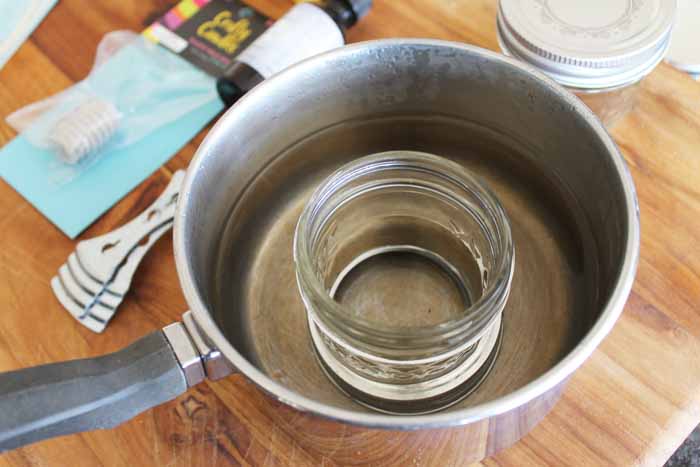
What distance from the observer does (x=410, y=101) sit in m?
0.40

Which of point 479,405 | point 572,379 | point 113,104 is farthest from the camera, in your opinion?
point 113,104

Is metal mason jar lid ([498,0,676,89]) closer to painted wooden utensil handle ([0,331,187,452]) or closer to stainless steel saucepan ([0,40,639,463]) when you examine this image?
stainless steel saucepan ([0,40,639,463])

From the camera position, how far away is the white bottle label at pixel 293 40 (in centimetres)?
46

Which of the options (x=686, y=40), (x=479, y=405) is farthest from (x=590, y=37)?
(x=479, y=405)

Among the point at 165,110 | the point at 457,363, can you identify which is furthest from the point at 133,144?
the point at 457,363

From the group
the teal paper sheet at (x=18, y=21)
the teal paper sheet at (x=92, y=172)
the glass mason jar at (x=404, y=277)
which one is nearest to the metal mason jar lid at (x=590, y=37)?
the glass mason jar at (x=404, y=277)

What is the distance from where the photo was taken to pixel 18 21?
1.77ft

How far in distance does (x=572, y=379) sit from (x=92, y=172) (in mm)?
324

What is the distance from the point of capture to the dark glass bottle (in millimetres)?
461

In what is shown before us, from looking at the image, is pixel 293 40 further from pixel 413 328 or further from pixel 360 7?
pixel 413 328

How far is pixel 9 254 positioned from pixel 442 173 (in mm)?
268

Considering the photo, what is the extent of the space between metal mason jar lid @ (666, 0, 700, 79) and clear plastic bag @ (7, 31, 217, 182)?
1.11 feet

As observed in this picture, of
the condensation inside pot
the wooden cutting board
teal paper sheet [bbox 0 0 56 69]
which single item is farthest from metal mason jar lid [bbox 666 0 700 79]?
teal paper sheet [bbox 0 0 56 69]

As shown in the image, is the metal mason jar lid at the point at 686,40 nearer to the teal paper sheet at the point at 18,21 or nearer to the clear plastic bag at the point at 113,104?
the clear plastic bag at the point at 113,104
